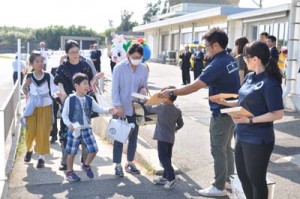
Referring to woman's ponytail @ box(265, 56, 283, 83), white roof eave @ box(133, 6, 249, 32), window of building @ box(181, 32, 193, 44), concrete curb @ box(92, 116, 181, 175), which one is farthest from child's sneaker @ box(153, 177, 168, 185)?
window of building @ box(181, 32, 193, 44)

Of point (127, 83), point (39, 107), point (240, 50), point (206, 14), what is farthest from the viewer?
point (206, 14)

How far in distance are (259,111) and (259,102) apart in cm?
8

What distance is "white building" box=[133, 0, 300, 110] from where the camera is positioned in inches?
437

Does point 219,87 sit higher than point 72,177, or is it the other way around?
point 219,87

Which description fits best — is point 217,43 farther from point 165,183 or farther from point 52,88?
point 52,88

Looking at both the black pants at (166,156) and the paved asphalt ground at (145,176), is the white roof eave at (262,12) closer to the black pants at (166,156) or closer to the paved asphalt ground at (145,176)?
the paved asphalt ground at (145,176)

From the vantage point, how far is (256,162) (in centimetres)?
377

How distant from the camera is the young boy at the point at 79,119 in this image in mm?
5508

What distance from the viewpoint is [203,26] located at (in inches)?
1314

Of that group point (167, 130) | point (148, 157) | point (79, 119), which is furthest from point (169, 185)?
point (79, 119)

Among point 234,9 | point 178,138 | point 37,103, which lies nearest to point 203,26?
point 234,9

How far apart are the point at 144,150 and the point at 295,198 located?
8.72ft

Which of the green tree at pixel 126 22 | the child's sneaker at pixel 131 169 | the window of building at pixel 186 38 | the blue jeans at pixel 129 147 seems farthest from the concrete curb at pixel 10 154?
the green tree at pixel 126 22

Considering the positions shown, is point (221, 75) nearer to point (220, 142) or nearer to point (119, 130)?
point (220, 142)
